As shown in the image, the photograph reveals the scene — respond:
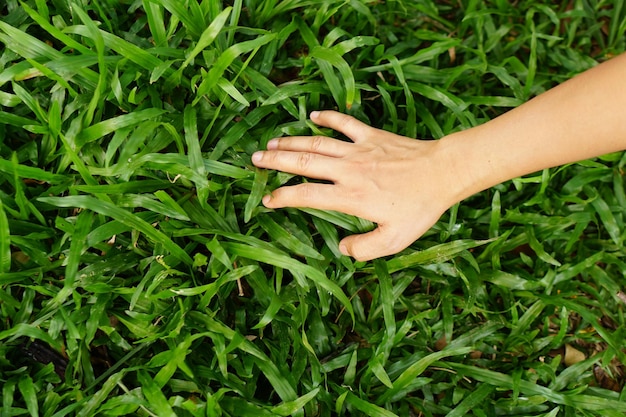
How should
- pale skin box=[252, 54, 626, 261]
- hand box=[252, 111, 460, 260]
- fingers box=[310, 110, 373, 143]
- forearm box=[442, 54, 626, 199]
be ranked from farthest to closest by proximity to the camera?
fingers box=[310, 110, 373, 143] → hand box=[252, 111, 460, 260] → pale skin box=[252, 54, 626, 261] → forearm box=[442, 54, 626, 199]

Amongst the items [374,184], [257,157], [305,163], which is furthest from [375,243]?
[257,157]

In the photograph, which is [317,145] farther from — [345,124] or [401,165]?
[401,165]

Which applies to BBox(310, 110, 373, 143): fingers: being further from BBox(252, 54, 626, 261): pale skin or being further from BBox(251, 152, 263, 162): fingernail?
BBox(251, 152, 263, 162): fingernail

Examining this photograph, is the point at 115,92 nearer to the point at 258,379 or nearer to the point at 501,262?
the point at 258,379

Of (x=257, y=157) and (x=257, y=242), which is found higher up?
(x=257, y=157)

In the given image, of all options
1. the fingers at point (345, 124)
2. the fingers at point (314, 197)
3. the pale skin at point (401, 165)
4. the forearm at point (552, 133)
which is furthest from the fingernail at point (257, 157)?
the forearm at point (552, 133)

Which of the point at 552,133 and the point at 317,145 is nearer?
the point at 552,133

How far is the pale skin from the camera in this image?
1.51 meters

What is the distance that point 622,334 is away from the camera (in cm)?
205

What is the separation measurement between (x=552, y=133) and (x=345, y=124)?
634mm

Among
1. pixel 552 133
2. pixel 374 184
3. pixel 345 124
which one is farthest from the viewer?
pixel 345 124

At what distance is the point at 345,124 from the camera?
1786mm

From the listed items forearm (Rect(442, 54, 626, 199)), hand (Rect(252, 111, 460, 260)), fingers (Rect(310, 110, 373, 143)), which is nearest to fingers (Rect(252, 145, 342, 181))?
hand (Rect(252, 111, 460, 260))

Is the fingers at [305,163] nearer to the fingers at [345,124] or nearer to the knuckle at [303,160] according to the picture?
the knuckle at [303,160]
